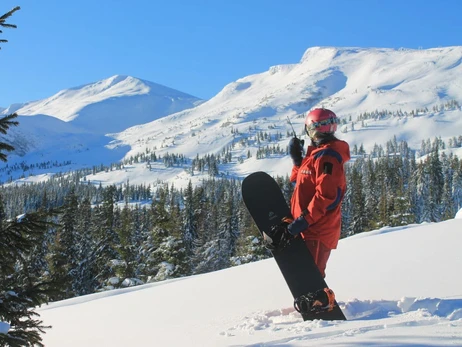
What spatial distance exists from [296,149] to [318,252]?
127 cm

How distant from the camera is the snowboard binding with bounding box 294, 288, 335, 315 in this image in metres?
4.12

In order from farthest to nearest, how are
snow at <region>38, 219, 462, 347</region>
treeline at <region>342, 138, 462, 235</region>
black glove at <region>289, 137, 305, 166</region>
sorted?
treeline at <region>342, 138, 462, 235</region> → black glove at <region>289, 137, 305, 166</region> → snow at <region>38, 219, 462, 347</region>

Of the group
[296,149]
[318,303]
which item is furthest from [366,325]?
[296,149]

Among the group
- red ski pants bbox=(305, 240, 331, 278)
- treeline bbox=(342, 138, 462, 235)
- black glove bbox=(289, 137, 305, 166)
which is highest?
black glove bbox=(289, 137, 305, 166)

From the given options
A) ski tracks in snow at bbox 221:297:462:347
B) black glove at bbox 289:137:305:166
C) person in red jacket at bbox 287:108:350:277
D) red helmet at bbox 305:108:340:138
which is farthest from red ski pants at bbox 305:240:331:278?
red helmet at bbox 305:108:340:138

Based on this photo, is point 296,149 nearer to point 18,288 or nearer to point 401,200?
point 18,288

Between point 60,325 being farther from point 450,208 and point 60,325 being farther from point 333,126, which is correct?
point 450,208

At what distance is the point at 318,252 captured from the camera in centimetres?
473

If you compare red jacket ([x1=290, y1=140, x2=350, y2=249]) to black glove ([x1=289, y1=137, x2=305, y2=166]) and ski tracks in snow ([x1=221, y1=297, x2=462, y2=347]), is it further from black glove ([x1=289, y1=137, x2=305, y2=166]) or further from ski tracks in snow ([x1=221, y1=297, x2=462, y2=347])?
ski tracks in snow ([x1=221, y1=297, x2=462, y2=347])

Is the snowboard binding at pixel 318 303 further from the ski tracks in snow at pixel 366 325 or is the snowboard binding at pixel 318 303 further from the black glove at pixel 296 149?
the black glove at pixel 296 149

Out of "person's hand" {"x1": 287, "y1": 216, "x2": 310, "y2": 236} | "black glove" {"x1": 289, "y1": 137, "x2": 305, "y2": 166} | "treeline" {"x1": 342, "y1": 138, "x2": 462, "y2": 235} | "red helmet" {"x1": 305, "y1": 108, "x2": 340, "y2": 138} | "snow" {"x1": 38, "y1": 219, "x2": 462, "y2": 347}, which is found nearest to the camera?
"snow" {"x1": 38, "y1": 219, "x2": 462, "y2": 347}

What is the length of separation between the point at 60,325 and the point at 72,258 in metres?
23.6

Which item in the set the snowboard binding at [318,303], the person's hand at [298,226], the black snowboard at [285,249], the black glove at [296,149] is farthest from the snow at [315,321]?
the black glove at [296,149]

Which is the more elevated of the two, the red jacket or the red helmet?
the red helmet
